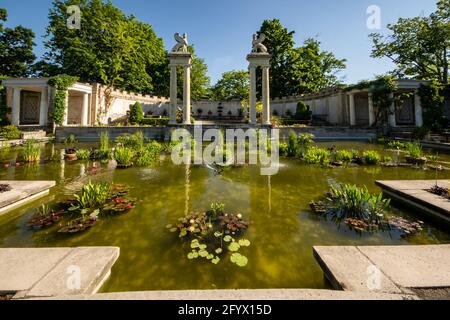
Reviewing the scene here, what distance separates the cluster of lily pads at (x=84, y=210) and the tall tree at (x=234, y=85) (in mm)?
41040

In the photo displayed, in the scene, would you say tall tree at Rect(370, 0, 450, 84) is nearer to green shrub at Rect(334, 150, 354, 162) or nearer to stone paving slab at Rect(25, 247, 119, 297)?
green shrub at Rect(334, 150, 354, 162)

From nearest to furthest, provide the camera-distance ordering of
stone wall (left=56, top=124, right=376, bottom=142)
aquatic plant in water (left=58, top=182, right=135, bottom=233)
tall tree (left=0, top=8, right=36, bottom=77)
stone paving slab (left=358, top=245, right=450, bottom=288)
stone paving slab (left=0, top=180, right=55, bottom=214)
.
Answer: stone paving slab (left=358, top=245, right=450, bottom=288)
aquatic plant in water (left=58, top=182, right=135, bottom=233)
stone paving slab (left=0, top=180, right=55, bottom=214)
stone wall (left=56, top=124, right=376, bottom=142)
tall tree (left=0, top=8, right=36, bottom=77)

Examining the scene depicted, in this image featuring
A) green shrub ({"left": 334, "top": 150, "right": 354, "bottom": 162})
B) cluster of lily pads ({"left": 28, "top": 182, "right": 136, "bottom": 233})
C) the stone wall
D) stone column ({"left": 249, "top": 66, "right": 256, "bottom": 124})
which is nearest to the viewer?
cluster of lily pads ({"left": 28, "top": 182, "right": 136, "bottom": 233})

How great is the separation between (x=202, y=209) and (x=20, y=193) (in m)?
3.99

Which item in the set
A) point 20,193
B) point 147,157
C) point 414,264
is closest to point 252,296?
point 414,264

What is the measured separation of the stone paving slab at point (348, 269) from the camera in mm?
2057

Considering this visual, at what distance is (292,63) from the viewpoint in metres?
37.5

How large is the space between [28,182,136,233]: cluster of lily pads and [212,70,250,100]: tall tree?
1616 inches

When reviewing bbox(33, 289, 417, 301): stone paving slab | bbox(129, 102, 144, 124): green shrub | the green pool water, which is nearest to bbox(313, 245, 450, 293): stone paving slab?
bbox(33, 289, 417, 301): stone paving slab

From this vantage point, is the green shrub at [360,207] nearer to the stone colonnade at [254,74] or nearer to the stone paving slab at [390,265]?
the stone paving slab at [390,265]

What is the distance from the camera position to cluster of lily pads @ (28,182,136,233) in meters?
3.84

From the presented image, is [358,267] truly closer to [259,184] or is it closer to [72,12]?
[259,184]

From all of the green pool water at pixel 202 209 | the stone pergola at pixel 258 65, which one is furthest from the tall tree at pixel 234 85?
the green pool water at pixel 202 209
